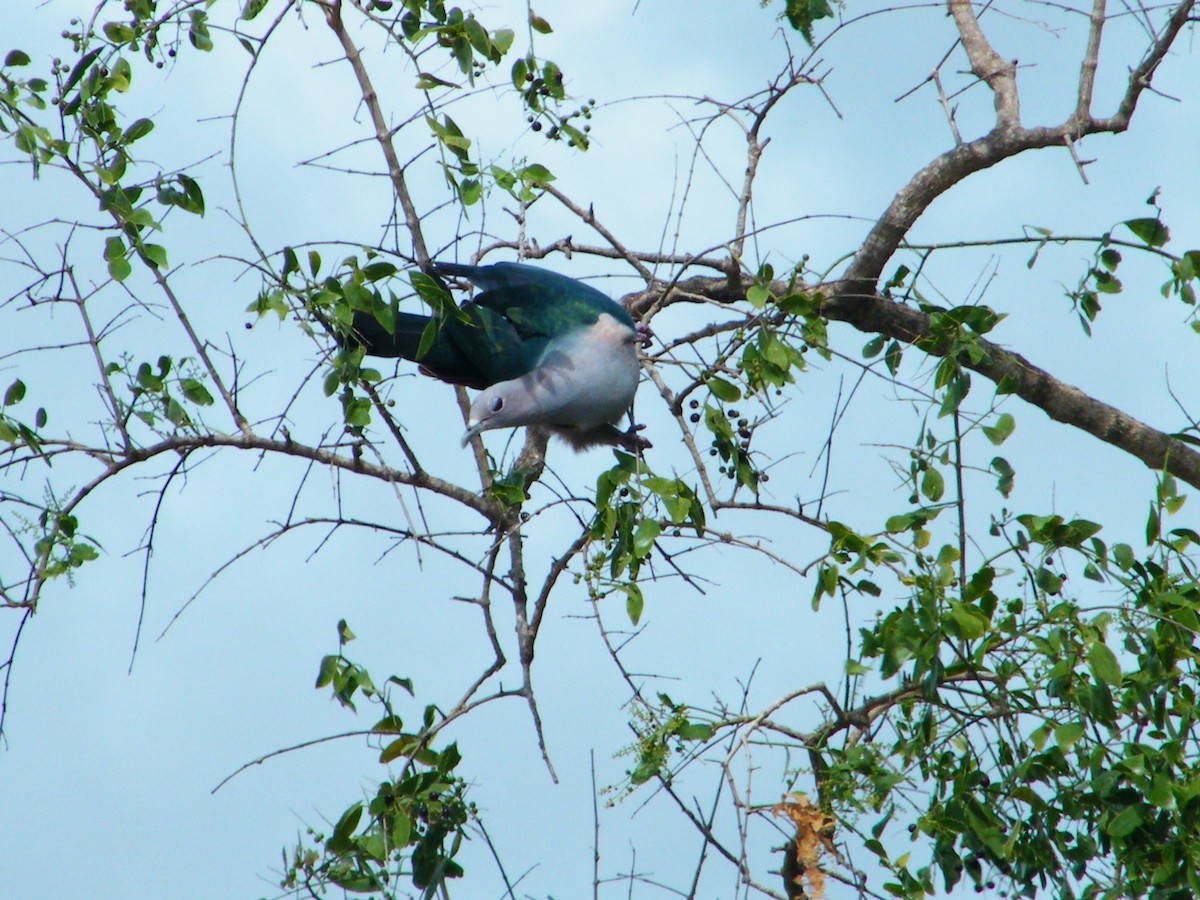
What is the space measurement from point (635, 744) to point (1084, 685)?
905mm

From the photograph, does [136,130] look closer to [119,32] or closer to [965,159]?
[119,32]

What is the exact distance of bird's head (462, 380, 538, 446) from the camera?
3068 millimetres

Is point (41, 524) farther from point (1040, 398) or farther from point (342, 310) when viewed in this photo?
point (1040, 398)

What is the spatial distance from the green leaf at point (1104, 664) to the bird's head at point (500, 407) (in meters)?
1.36

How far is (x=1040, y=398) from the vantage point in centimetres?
402

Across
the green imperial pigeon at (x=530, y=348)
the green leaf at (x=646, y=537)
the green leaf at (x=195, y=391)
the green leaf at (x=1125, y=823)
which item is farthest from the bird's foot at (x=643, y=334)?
the green leaf at (x=1125, y=823)

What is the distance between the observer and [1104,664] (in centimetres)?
246

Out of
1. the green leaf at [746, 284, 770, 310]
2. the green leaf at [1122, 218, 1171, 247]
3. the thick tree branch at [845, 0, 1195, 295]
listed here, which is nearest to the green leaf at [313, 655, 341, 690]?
the green leaf at [746, 284, 770, 310]

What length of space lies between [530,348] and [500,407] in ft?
0.66

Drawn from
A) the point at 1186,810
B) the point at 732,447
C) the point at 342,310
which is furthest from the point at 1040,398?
the point at 342,310

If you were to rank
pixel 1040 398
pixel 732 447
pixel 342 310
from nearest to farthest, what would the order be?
pixel 342 310 → pixel 732 447 → pixel 1040 398

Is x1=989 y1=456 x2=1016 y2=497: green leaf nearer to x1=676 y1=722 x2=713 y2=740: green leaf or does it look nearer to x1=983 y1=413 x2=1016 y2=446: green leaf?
x1=983 y1=413 x2=1016 y2=446: green leaf

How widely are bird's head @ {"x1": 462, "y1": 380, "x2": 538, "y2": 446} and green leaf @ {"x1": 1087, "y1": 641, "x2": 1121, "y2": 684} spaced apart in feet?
4.45

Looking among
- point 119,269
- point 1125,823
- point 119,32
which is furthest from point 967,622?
point 119,32
